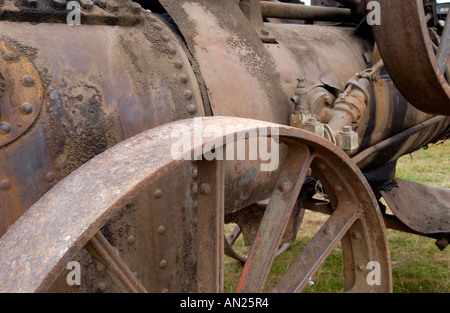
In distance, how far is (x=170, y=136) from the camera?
125cm

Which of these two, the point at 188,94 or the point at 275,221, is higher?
the point at 188,94

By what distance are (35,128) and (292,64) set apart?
1319 mm

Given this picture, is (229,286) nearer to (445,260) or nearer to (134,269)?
(445,260)

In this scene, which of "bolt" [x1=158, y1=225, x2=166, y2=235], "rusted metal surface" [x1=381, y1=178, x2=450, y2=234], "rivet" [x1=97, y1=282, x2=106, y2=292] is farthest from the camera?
"rusted metal surface" [x1=381, y1=178, x2=450, y2=234]

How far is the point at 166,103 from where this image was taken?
64.7 inches

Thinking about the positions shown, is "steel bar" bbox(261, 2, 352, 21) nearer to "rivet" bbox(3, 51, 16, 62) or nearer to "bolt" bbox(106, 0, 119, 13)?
"bolt" bbox(106, 0, 119, 13)

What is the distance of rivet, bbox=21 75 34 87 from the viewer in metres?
1.34

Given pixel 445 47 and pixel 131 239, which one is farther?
pixel 445 47

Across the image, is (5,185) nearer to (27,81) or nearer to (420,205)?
(27,81)

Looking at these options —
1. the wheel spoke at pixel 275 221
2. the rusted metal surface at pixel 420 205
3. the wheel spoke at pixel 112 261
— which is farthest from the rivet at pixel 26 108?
the rusted metal surface at pixel 420 205

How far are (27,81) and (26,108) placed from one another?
80mm

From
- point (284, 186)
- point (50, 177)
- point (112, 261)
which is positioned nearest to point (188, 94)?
point (284, 186)

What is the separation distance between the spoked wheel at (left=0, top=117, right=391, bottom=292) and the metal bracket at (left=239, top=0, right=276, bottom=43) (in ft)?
2.18

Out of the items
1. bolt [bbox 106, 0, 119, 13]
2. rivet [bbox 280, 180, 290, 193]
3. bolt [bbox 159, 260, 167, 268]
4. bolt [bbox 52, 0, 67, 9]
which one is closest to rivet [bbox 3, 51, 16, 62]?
bolt [bbox 52, 0, 67, 9]
